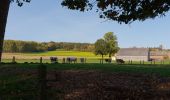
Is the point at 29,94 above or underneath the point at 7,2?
underneath

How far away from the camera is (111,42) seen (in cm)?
10556

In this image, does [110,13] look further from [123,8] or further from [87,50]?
[87,50]

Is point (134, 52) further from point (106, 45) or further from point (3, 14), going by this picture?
point (3, 14)

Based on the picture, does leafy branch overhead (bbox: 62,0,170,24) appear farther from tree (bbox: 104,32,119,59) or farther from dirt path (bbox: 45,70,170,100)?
tree (bbox: 104,32,119,59)

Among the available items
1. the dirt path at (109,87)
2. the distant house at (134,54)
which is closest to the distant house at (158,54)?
the distant house at (134,54)

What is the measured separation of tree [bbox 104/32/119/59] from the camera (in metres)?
105

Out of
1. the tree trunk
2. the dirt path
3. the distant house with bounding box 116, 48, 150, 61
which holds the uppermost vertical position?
the distant house with bounding box 116, 48, 150, 61

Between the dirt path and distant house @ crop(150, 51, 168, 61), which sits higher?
distant house @ crop(150, 51, 168, 61)

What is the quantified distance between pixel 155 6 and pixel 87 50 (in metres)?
145

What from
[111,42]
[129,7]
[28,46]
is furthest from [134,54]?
[129,7]

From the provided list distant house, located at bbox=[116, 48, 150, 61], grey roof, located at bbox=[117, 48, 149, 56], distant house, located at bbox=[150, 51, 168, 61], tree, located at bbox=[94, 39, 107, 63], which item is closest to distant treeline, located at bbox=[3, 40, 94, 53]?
distant house, located at bbox=[116, 48, 150, 61]

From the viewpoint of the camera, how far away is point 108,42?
10512 cm

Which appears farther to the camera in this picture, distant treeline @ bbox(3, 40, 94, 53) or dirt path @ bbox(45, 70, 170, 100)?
Answer: distant treeline @ bbox(3, 40, 94, 53)

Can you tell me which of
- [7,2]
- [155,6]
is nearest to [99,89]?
[155,6]
